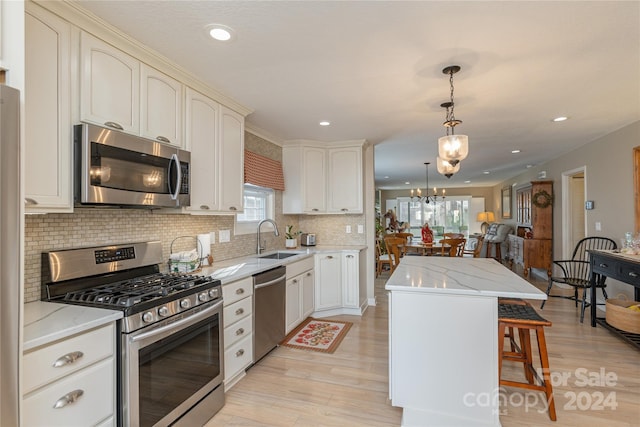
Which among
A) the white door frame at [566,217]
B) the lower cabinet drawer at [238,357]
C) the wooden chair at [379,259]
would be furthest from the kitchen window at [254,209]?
the white door frame at [566,217]

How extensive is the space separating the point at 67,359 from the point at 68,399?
0.17m

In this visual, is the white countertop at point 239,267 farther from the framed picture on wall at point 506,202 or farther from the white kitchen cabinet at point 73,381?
the framed picture on wall at point 506,202

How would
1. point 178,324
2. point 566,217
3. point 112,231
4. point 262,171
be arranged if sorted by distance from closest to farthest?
point 178,324, point 112,231, point 262,171, point 566,217

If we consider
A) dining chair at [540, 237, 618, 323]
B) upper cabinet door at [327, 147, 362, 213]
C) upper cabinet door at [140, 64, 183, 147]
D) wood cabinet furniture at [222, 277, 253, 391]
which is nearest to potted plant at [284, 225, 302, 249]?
upper cabinet door at [327, 147, 362, 213]

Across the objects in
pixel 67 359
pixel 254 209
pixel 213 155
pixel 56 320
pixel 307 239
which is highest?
pixel 213 155

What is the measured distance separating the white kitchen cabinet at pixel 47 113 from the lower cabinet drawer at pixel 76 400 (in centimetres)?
76

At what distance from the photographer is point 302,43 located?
1.98 m

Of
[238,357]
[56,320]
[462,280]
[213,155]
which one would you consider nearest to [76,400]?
[56,320]

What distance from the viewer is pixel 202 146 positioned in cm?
255

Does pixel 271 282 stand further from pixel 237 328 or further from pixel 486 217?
pixel 486 217

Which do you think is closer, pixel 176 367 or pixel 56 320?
pixel 56 320

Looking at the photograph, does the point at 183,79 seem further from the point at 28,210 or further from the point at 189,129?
the point at 28,210

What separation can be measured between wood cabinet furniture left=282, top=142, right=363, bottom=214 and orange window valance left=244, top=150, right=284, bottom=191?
0.66 feet

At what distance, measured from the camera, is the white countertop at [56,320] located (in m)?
1.23
